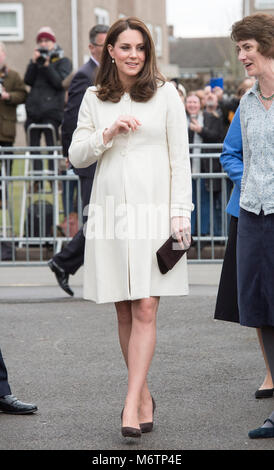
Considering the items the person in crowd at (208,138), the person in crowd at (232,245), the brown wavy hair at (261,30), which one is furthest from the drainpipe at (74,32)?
the brown wavy hair at (261,30)

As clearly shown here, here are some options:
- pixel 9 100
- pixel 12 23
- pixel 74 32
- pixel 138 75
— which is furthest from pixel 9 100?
pixel 12 23

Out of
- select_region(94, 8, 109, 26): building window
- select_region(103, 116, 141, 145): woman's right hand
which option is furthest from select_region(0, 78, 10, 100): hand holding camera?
select_region(94, 8, 109, 26): building window

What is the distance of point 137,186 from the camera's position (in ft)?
16.6

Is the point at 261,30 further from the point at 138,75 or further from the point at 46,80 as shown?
the point at 46,80

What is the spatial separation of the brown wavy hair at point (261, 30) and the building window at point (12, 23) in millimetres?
26905

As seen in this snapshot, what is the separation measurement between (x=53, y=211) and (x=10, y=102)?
9.74 ft

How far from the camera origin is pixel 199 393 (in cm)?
601

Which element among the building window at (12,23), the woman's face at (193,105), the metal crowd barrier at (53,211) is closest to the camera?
the metal crowd barrier at (53,211)

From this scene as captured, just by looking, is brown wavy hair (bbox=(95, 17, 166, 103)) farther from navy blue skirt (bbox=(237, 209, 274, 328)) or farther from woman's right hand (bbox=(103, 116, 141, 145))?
navy blue skirt (bbox=(237, 209, 274, 328))

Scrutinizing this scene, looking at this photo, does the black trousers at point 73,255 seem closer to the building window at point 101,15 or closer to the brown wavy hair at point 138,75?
the brown wavy hair at point 138,75

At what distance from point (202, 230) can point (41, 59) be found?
3.91 metres

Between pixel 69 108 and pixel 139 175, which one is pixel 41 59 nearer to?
pixel 69 108

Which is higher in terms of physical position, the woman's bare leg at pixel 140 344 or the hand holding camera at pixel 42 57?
the hand holding camera at pixel 42 57

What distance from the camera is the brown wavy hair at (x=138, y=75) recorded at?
507 centimetres
